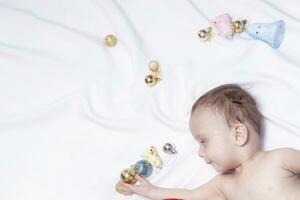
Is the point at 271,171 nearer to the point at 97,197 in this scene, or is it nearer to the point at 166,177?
the point at 166,177

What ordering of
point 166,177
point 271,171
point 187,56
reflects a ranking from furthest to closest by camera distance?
point 187,56
point 166,177
point 271,171

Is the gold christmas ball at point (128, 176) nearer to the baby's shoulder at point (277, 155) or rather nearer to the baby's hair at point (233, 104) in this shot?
the baby's hair at point (233, 104)

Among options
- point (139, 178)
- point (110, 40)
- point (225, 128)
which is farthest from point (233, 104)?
point (110, 40)

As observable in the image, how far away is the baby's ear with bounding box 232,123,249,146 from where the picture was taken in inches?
52.7

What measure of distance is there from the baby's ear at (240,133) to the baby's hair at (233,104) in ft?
0.04

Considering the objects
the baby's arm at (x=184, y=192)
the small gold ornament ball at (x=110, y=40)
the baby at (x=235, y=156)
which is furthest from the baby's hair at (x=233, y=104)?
the small gold ornament ball at (x=110, y=40)

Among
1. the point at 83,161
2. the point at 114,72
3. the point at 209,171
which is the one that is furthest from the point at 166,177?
the point at 114,72

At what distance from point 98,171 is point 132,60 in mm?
321

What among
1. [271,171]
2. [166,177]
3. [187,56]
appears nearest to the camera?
[271,171]

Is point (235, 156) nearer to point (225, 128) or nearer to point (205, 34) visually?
point (225, 128)

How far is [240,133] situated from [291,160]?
0.13 m

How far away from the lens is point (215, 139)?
135 centimetres

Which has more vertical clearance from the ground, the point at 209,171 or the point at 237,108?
the point at 237,108

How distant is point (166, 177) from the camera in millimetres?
1433
